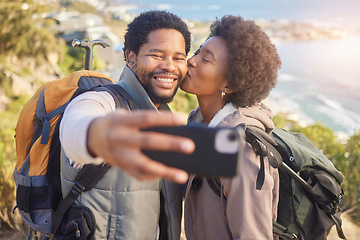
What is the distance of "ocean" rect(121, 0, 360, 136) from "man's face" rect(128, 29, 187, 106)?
0.49 meters

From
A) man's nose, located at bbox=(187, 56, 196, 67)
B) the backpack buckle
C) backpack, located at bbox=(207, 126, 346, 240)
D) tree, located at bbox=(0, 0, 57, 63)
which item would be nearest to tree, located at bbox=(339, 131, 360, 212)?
backpack, located at bbox=(207, 126, 346, 240)

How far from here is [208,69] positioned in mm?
2090

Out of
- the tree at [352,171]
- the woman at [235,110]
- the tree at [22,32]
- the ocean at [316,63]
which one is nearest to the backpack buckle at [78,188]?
the woman at [235,110]

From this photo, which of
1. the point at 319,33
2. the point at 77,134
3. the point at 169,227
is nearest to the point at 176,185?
the point at 169,227

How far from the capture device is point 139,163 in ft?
2.31

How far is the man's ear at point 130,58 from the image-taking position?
6.90 feet

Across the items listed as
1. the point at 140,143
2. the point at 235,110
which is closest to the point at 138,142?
the point at 140,143

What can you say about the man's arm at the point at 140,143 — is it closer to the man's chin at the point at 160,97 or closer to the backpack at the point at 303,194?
the backpack at the point at 303,194

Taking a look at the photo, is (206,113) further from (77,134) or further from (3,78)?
(3,78)

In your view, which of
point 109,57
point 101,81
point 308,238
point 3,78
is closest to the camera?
point 308,238

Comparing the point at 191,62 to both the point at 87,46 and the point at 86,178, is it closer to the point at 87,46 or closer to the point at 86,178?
the point at 87,46

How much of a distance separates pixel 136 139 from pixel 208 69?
1486 mm

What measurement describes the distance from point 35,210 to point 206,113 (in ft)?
4.35

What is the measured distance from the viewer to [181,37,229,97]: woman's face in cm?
208
